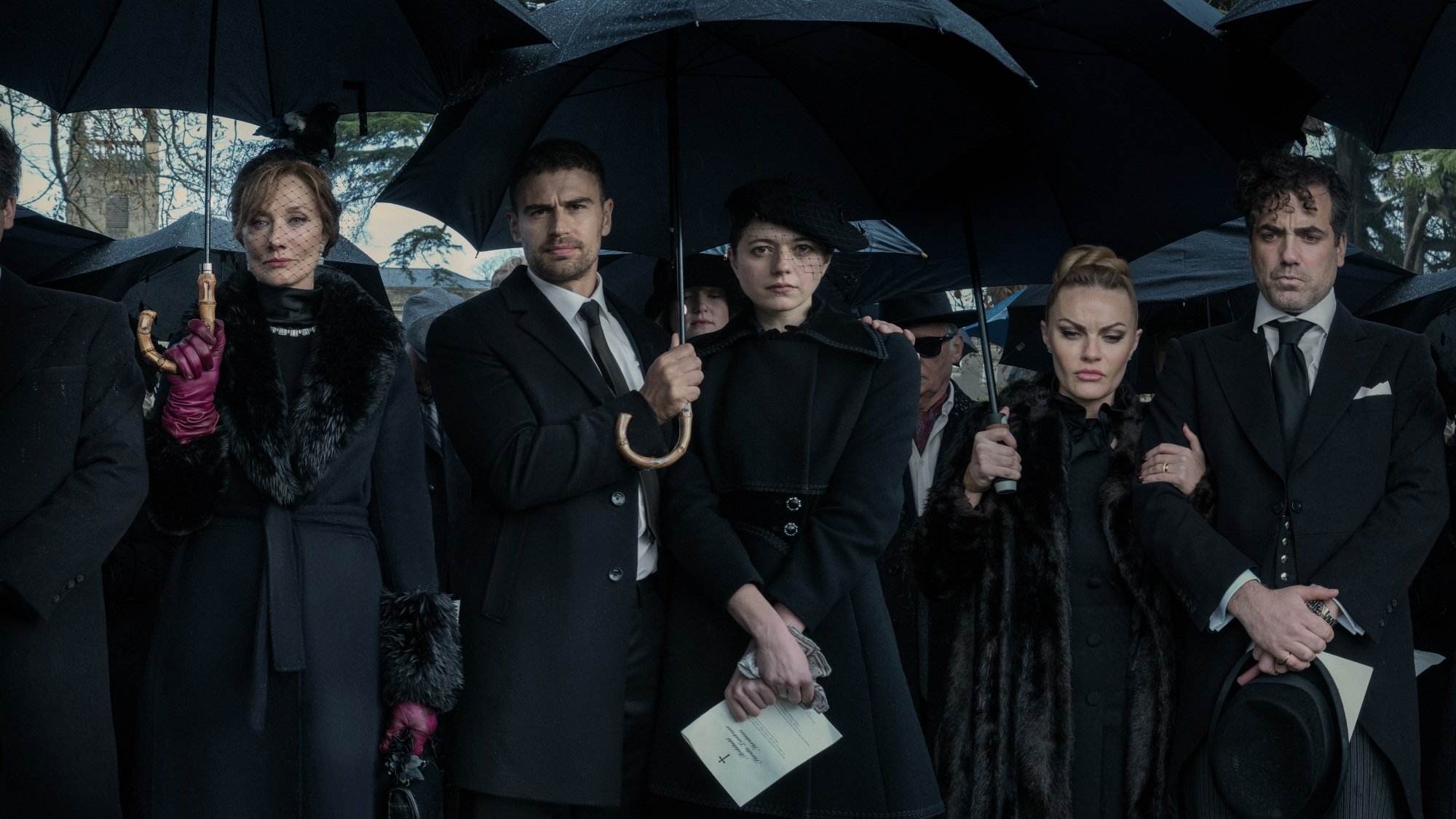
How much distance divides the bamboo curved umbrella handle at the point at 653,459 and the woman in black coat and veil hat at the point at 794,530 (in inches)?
5.4

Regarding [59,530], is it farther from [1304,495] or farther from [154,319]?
[1304,495]

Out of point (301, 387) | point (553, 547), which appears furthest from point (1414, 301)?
point (301, 387)

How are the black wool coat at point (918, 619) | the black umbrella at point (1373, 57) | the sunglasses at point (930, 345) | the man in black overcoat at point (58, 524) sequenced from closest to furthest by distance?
the man in black overcoat at point (58, 524), the black umbrella at point (1373, 57), the black wool coat at point (918, 619), the sunglasses at point (930, 345)

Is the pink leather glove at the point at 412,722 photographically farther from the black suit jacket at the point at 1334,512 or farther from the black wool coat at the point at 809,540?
the black suit jacket at the point at 1334,512

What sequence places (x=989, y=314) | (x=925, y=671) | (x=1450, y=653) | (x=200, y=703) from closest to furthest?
(x=200, y=703), (x=1450, y=653), (x=925, y=671), (x=989, y=314)

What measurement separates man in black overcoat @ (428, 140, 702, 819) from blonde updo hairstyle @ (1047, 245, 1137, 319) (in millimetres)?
1300

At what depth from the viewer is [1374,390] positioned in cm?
411

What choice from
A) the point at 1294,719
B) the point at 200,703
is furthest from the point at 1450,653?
the point at 200,703

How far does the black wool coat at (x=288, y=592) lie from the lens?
148 inches

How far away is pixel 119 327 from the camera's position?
3.92 metres

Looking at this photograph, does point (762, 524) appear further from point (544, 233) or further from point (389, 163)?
point (389, 163)

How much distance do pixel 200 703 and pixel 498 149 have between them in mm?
1970

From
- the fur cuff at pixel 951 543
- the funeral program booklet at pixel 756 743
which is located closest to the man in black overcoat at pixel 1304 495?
the fur cuff at pixel 951 543

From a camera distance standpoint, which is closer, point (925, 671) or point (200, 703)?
point (200, 703)
